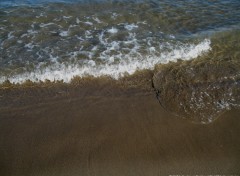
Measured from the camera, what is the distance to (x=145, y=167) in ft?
15.1

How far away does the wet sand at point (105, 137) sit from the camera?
15.2ft

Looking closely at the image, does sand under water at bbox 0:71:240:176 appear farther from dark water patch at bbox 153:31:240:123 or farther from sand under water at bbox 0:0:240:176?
dark water patch at bbox 153:31:240:123

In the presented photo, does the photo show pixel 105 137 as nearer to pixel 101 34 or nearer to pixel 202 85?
pixel 202 85

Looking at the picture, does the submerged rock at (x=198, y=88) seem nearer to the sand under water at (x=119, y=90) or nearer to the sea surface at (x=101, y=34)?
the sand under water at (x=119, y=90)

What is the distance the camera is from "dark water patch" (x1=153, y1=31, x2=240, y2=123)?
18.6 feet

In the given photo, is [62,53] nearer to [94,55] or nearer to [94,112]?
[94,55]

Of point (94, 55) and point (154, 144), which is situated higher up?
point (94, 55)

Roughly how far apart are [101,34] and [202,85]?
10.2 feet

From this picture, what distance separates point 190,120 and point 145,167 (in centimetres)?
139

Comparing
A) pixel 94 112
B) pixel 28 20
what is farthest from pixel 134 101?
pixel 28 20

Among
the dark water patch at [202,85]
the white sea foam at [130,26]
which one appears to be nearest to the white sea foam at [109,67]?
the dark water patch at [202,85]

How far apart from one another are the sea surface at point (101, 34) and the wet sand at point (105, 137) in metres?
0.84

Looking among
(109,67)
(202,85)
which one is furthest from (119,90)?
(202,85)

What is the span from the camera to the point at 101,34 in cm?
791
